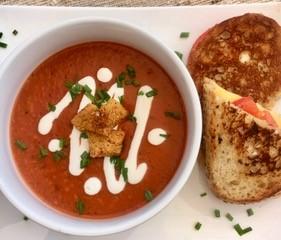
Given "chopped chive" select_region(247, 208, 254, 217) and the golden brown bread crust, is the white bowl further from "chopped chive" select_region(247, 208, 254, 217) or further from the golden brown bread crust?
"chopped chive" select_region(247, 208, 254, 217)

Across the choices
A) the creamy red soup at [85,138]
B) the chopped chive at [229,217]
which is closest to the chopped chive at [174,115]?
the creamy red soup at [85,138]

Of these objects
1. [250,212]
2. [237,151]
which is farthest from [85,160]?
[250,212]

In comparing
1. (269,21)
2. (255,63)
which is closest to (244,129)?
(255,63)

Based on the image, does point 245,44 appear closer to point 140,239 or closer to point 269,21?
point 269,21

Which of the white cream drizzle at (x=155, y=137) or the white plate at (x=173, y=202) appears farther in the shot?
the white plate at (x=173, y=202)

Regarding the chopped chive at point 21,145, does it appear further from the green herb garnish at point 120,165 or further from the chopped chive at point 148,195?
the chopped chive at point 148,195

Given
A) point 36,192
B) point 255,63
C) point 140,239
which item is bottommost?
point 140,239
